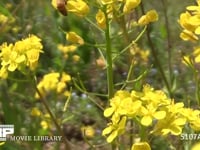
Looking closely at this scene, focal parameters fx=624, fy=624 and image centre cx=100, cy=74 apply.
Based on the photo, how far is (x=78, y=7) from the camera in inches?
51.1

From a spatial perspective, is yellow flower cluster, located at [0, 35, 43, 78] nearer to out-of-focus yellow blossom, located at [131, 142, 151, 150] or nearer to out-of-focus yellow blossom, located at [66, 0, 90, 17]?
out-of-focus yellow blossom, located at [66, 0, 90, 17]

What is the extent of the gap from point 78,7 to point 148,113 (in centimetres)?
31

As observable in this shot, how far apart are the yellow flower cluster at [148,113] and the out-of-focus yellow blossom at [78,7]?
0.71ft

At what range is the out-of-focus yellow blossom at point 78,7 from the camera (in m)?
1.29

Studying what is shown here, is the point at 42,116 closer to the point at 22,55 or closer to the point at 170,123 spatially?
the point at 22,55

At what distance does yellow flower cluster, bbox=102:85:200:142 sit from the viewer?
1117mm

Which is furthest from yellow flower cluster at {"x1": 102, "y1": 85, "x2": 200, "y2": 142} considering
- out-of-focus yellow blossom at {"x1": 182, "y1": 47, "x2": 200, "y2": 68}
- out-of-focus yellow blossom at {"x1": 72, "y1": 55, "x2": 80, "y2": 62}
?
out-of-focus yellow blossom at {"x1": 72, "y1": 55, "x2": 80, "y2": 62}

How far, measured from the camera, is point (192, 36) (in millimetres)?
1355

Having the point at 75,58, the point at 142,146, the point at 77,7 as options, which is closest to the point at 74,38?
the point at 77,7

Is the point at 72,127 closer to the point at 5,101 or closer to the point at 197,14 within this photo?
the point at 5,101

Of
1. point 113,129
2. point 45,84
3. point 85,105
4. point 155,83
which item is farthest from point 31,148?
point 155,83

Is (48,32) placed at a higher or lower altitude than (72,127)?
higher

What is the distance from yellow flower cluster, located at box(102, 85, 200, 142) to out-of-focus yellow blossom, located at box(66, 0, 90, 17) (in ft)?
0.71

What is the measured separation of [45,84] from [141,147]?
5.08ft
